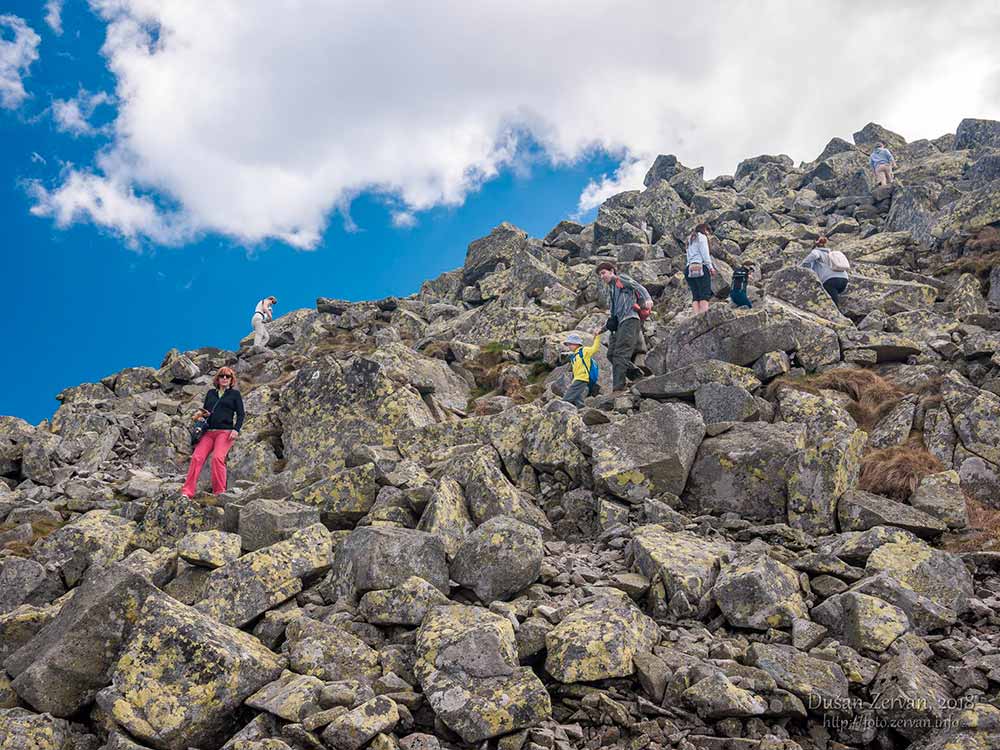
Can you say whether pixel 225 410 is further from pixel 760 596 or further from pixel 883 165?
pixel 883 165

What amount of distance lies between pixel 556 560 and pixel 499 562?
60.0 inches

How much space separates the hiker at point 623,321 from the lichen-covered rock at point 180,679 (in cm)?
1466

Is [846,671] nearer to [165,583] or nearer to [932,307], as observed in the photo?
[165,583]

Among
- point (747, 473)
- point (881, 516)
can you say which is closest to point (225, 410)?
point (747, 473)

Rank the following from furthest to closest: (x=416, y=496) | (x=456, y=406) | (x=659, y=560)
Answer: (x=456, y=406)
(x=416, y=496)
(x=659, y=560)

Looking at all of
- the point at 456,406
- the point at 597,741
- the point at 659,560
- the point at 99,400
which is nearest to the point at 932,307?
the point at 456,406

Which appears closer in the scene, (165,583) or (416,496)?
(165,583)

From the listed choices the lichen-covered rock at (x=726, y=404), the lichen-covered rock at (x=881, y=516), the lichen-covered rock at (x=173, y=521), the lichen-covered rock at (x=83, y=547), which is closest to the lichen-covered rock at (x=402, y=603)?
the lichen-covered rock at (x=173, y=521)

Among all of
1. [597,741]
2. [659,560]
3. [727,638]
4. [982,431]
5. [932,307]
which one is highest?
[932,307]

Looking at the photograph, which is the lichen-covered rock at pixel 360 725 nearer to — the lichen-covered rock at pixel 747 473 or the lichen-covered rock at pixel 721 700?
the lichen-covered rock at pixel 721 700

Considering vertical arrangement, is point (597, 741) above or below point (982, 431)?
below

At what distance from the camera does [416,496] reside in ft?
41.0

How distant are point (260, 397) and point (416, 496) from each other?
15566mm

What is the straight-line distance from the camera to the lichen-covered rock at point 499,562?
9781mm
